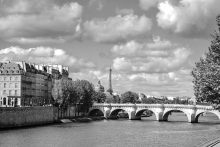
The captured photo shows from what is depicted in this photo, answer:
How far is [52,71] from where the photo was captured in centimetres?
12662

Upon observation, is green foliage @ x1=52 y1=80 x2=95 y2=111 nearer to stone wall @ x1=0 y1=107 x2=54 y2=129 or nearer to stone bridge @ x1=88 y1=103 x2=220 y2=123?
stone bridge @ x1=88 y1=103 x2=220 y2=123

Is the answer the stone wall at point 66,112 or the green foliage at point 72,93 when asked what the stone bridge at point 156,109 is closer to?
the green foliage at point 72,93

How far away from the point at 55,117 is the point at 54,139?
122 ft

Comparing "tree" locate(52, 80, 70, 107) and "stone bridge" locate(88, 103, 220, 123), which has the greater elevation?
"tree" locate(52, 80, 70, 107)

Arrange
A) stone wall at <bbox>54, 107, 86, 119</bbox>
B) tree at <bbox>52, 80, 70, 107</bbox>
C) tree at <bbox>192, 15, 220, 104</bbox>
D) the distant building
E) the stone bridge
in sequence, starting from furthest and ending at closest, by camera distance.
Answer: the stone bridge
the distant building
tree at <bbox>52, 80, 70, 107</bbox>
stone wall at <bbox>54, 107, 86, 119</bbox>
tree at <bbox>192, 15, 220, 104</bbox>

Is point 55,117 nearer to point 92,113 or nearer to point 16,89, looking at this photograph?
point 16,89

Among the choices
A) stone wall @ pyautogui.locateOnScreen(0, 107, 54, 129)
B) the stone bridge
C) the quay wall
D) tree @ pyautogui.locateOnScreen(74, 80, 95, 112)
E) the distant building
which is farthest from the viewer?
tree @ pyautogui.locateOnScreen(74, 80, 95, 112)

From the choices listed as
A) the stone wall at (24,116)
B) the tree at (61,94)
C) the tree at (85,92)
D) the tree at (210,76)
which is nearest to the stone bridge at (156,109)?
the tree at (85,92)

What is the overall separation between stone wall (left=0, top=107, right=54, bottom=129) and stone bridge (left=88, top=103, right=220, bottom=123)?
33.7 m

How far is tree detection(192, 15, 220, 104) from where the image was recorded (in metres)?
31.2

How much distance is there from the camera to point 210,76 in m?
31.5

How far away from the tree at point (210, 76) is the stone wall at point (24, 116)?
Answer: 41.8 metres

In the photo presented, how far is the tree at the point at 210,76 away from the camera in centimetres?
3123

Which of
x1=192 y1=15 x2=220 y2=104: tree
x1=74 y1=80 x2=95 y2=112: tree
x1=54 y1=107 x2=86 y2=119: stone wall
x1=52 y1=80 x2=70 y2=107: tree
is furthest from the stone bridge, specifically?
x1=192 y1=15 x2=220 y2=104: tree
